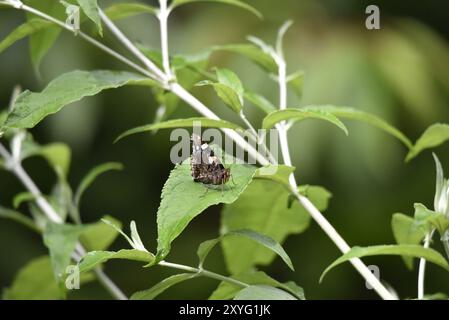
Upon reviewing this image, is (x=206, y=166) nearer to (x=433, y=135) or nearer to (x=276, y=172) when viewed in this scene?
(x=276, y=172)

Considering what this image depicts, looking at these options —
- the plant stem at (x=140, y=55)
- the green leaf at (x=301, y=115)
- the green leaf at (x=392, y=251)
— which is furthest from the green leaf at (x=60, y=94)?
the green leaf at (x=392, y=251)

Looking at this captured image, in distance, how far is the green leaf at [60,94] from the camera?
58 centimetres

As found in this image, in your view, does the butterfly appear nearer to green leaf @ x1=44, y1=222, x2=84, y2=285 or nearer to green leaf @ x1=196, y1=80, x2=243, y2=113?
green leaf @ x1=196, y1=80, x2=243, y2=113

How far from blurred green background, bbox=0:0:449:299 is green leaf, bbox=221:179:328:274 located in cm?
137

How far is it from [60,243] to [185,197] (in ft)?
0.86

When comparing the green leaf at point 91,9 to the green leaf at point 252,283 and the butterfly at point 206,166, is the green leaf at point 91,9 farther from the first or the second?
the green leaf at point 252,283

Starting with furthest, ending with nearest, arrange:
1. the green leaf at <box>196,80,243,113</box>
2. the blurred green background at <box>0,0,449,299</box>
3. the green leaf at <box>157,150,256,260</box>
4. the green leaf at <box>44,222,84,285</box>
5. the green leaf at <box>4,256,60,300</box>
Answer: the blurred green background at <box>0,0,449,299</box>, the green leaf at <box>4,256,60,300</box>, the green leaf at <box>44,222,84,285</box>, the green leaf at <box>196,80,243,113</box>, the green leaf at <box>157,150,256,260</box>

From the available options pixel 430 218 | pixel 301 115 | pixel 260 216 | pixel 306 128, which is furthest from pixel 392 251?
pixel 306 128

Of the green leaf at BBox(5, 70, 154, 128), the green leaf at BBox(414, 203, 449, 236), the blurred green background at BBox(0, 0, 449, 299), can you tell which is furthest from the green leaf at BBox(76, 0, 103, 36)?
the blurred green background at BBox(0, 0, 449, 299)

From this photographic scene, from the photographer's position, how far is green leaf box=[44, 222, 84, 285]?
2.41 ft

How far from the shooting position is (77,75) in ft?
2.15

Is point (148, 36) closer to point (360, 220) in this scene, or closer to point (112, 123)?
point (112, 123)

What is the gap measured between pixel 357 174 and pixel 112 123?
2.96 feet

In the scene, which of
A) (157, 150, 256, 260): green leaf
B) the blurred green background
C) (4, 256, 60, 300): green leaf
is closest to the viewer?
(157, 150, 256, 260): green leaf
